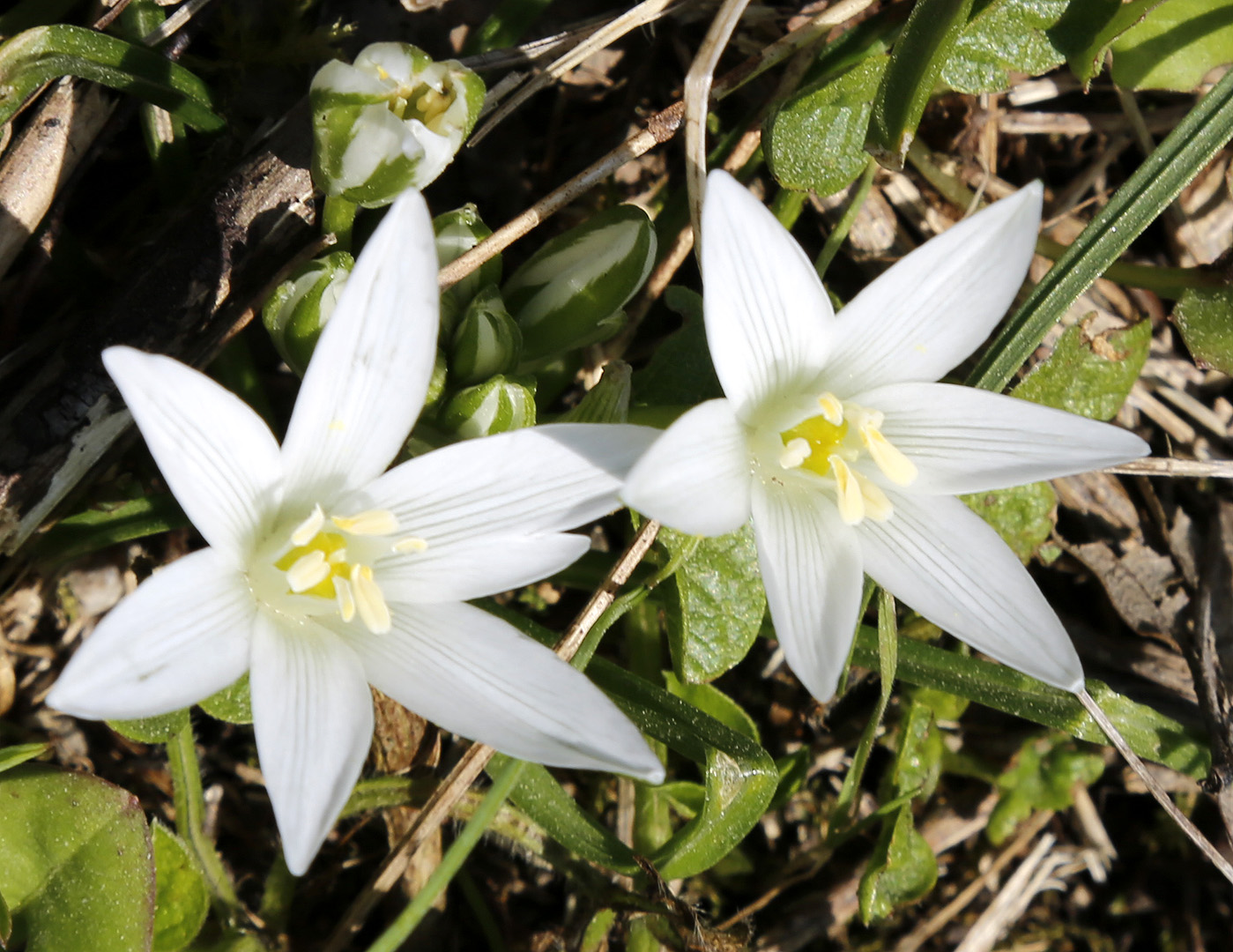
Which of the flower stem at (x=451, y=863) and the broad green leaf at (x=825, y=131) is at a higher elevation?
the broad green leaf at (x=825, y=131)

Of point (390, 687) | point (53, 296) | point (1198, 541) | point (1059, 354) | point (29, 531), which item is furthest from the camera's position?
point (1198, 541)

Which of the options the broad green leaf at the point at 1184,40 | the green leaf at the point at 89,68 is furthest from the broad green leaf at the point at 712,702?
the broad green leaf at the point at 1184,40

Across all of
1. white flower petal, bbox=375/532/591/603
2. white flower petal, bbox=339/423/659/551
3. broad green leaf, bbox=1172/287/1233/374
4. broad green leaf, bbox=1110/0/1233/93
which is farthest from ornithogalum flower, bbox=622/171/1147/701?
broad green leaf, bbox=1110/0/1233/93

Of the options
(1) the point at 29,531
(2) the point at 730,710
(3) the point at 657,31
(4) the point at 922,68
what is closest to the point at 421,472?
(1) the point at 29,531

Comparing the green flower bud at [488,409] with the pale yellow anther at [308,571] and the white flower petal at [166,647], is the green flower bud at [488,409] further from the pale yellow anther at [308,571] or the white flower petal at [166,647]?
the white flower petal at [166,647]

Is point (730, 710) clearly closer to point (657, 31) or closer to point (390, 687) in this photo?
point (390, 687)

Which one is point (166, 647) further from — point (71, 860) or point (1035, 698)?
point (1035, 698)
